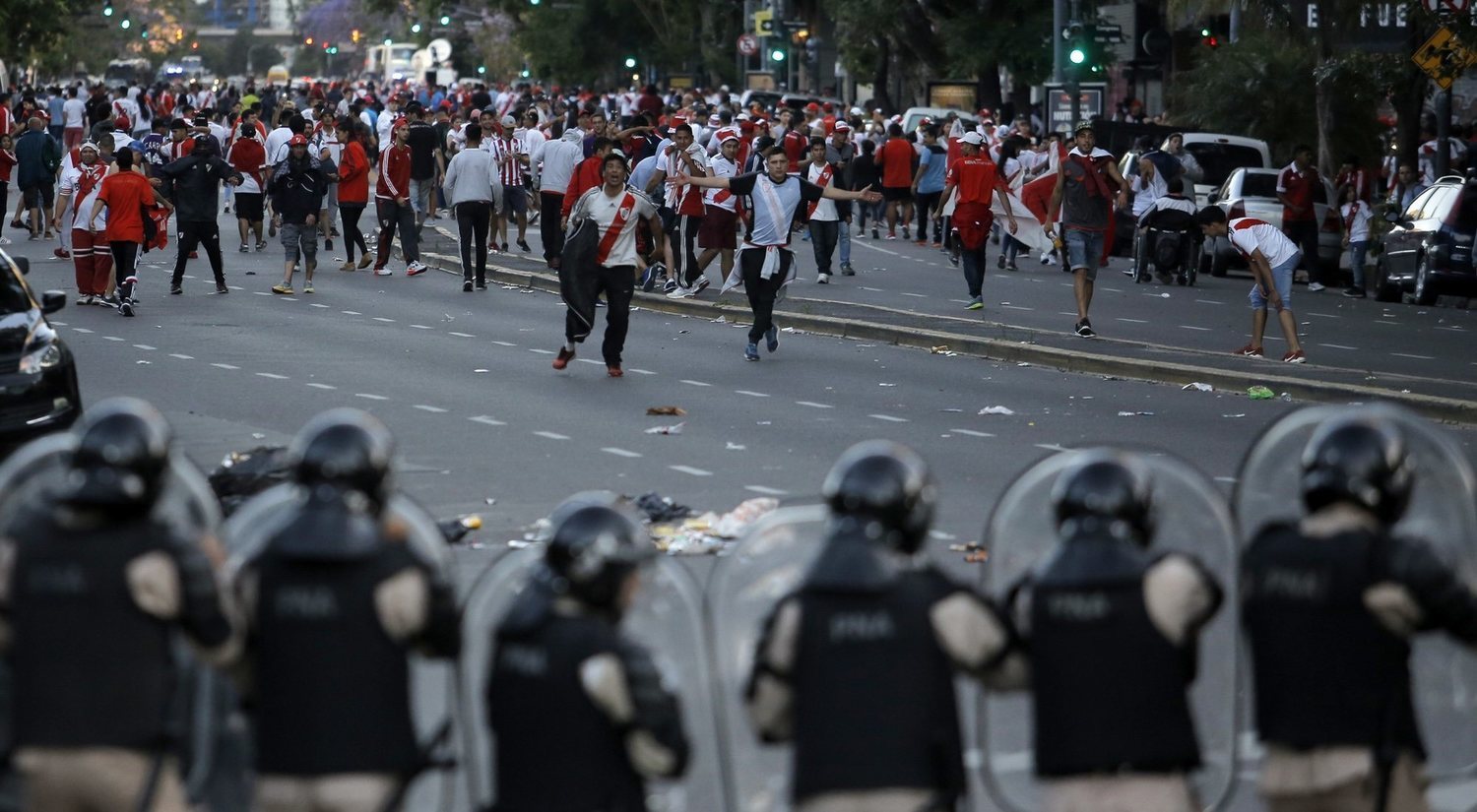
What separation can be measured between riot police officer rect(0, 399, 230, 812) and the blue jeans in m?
22.2

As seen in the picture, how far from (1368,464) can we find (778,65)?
5689 cm

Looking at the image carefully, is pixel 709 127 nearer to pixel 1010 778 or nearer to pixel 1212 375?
pixel 1212 375

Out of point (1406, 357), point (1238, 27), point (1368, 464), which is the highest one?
point (1238, 27)

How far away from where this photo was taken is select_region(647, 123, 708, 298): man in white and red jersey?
74.5 ft

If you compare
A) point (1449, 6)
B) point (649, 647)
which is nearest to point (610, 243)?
point (1449, 6)

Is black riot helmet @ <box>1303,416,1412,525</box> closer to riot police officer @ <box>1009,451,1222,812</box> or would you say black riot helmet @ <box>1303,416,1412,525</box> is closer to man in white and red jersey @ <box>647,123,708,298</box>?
riot police officer @ <box>1009,451,1222,812</box>

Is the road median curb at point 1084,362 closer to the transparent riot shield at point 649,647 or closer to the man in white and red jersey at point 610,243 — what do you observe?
the man in white and red jersey at point 610,243

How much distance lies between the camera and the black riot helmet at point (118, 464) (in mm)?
4383

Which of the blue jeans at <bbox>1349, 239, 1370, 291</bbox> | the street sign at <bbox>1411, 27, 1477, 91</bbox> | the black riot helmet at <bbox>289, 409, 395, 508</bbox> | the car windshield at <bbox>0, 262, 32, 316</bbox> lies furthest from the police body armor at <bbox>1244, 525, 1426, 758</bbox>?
the blue jeans at <bbox>1349, 239, 1370, 291</bbox>

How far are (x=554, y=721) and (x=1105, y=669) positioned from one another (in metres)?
1.06

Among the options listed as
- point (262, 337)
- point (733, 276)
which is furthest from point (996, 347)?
point (262, 337)

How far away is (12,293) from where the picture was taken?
43.3 ft

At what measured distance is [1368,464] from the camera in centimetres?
448

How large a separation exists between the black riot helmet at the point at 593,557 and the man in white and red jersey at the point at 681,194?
58.9 ft
